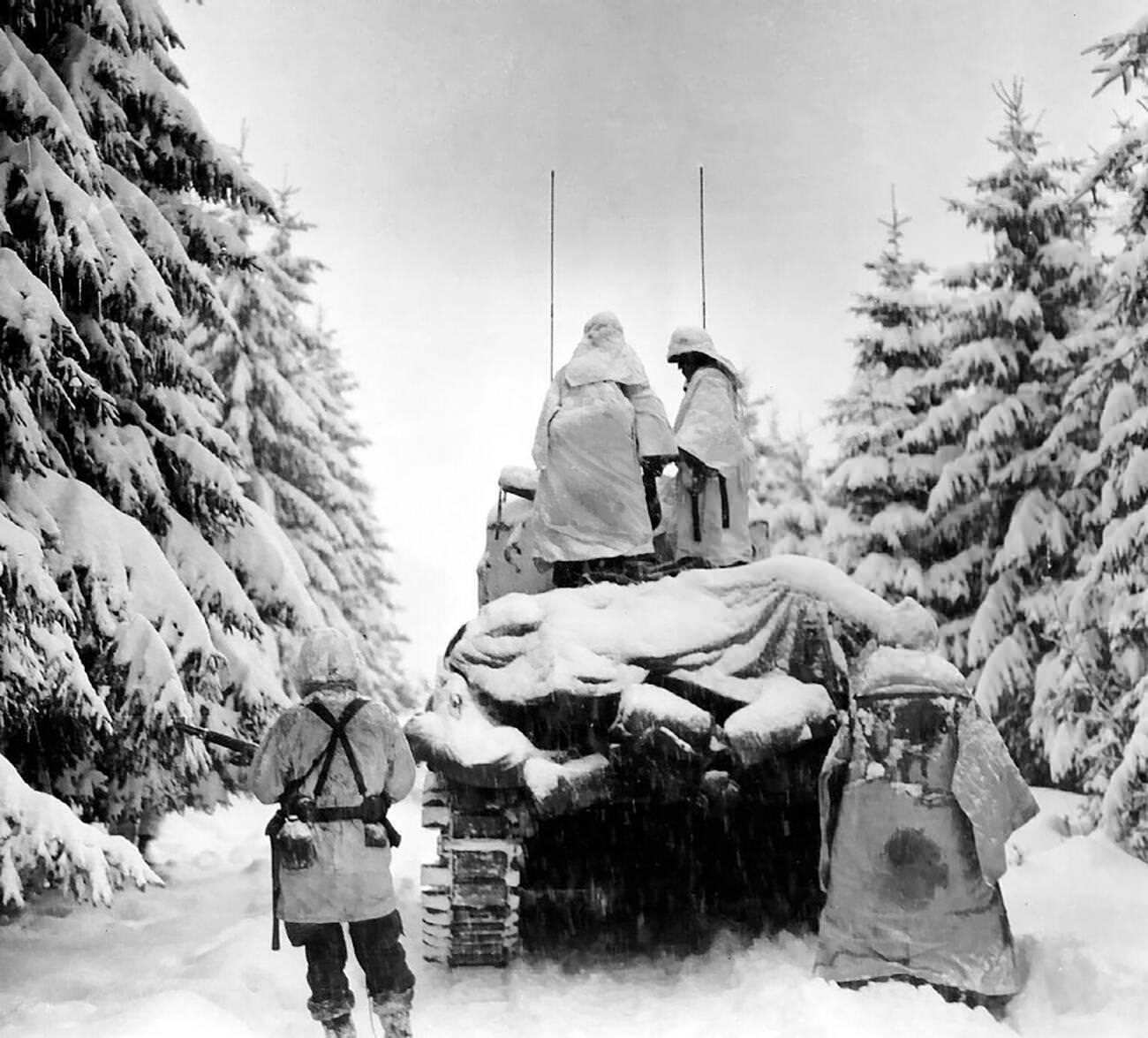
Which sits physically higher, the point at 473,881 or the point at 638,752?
the point at 638,752

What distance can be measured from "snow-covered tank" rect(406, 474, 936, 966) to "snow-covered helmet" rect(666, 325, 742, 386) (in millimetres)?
1927

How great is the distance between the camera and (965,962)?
6.07 m

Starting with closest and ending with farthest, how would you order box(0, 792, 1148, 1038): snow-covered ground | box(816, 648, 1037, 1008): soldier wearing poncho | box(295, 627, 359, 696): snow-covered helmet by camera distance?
box(295, 627, 359, 696): snow-covered helmet, box(0, 792, 1148, 1038): snow-covered ground, box(816, 648, 1037, 1008): soldier wearing poncho

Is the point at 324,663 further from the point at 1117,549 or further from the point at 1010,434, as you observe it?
the point at 1010,434

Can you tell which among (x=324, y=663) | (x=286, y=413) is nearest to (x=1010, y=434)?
(x=286, y=413)

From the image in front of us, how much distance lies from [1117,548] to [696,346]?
4312 millimetres

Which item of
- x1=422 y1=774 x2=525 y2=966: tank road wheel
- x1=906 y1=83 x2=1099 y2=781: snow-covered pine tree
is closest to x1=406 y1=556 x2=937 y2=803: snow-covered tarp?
x1=422 y1=774 x2=525 y2=966: tank road wheel

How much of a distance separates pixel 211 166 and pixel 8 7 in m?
1.67

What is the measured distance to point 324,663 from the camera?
565 cm

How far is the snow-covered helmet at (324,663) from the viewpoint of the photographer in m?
5.65

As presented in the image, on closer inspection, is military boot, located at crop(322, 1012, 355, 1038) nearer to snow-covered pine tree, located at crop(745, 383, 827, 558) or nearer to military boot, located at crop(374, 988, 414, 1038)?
military boot, located at crop(374, 988, 414, 1038)

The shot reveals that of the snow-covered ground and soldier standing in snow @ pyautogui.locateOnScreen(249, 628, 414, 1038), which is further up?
soldier standing in snow @ pyautogui.locateOnScreen(249, 628, 414, 1038)

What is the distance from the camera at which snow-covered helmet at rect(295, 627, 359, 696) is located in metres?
5.65

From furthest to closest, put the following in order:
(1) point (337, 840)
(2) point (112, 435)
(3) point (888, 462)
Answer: (3) point (888, 462) < (2) point (112, 435) < (1) point (337, 840)
